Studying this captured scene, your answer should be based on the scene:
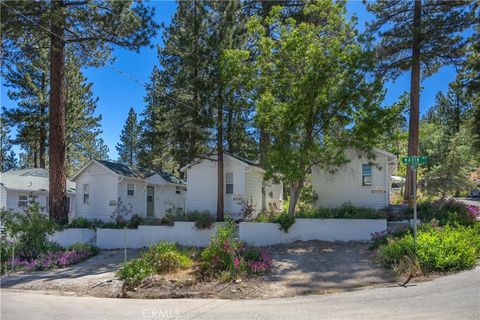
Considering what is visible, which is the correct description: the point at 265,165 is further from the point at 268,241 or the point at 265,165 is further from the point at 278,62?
the point at 278,62

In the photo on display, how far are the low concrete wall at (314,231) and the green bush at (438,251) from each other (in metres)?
3.43

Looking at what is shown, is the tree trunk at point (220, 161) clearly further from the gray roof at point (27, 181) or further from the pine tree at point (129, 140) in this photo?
the pine tree at point (129, 140)

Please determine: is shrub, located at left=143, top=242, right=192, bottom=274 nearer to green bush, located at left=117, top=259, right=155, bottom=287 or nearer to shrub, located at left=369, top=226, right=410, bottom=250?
green bush, located at left=117, top=259, right=155, bottom=287

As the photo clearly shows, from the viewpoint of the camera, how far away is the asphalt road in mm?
7785

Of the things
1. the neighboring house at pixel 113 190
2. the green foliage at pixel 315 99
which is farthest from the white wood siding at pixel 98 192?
the green foliage at pixel 315 99

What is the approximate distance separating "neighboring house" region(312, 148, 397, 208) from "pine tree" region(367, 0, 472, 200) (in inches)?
74.4

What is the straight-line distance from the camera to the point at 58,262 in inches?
599

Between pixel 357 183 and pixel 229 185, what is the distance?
626 centimetres

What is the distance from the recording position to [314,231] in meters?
16.1

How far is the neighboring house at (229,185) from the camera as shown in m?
21.3

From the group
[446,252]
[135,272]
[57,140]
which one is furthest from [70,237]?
[446,252]

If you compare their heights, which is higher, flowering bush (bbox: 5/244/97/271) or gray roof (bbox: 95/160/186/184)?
gray roof (bbox: 95/160/186/184)

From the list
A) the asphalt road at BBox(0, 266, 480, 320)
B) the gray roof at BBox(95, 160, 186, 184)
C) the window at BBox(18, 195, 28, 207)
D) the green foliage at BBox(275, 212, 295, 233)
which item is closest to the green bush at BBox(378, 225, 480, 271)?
the asphalt road at BBox(0, 266, 480, 320)

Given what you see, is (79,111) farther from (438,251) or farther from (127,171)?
(438,251)
